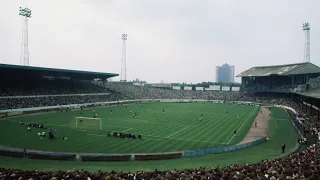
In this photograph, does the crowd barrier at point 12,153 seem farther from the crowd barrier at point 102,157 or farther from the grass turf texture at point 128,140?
the crowd barrier at point 102,157

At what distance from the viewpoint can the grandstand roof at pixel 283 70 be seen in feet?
285

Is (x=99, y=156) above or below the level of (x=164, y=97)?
below

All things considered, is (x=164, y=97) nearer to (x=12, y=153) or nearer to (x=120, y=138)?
(x=120, y=138)

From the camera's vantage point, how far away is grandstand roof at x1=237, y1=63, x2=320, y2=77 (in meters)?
86.9

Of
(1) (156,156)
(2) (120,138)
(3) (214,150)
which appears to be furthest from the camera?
(2) (120,138)

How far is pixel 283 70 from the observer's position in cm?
9675

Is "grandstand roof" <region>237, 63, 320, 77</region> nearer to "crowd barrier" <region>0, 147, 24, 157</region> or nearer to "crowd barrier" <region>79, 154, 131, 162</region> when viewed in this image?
"crowd barrier" <region>79, 154, 131, 162</region>

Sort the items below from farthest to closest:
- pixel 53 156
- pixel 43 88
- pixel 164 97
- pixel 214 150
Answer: pixel 164 97, pixel 43 88, pixel 214 150, pixel 53 156

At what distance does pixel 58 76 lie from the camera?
81188mm

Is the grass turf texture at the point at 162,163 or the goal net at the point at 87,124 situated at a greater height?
the goal net at the point at 87,124

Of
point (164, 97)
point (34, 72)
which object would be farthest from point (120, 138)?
point (164, 97)

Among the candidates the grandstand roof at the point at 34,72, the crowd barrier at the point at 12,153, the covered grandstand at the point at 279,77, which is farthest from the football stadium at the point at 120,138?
the covered grandstand at the point at 279,77

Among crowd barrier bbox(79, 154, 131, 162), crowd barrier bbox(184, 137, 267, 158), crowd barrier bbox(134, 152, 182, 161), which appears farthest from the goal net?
crowd barrier bbox(184, 137, 267, 158)

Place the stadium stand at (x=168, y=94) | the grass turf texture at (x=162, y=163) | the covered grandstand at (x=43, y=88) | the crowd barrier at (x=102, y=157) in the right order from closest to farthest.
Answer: the grass turf texture at (x=162, y=163) → the crowd barrier at (x=102, y=157) → the covered grandstand at (x=43, y=88) → the stadium stand at (x=168, y=94)
